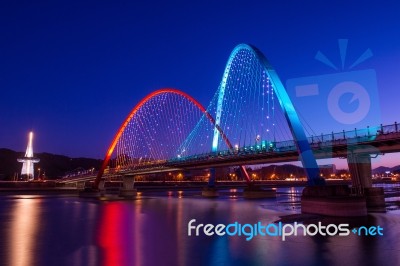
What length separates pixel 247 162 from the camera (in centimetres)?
5197

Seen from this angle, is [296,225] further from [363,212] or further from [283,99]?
[283,99]

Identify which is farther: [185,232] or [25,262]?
[185,232]

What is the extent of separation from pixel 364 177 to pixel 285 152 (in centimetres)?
847

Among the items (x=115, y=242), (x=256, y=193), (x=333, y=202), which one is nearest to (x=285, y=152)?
(x=333, y=202)

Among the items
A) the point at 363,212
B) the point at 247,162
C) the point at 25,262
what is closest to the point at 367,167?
the point at 363,212

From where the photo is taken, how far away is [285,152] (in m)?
41.0

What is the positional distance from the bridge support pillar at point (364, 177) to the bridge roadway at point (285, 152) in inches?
35.2

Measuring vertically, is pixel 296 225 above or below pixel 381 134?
below

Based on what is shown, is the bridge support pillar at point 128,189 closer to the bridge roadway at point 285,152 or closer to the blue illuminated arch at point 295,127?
the bridge roadway at point 285,152

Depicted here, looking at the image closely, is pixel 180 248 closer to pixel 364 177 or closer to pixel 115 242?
pixel 115 242

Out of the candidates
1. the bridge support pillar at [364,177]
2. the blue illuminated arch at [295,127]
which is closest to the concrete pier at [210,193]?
the blue illuminated arch at [295,127]

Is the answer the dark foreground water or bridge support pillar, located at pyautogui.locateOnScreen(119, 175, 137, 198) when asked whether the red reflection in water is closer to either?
the dark foreground water

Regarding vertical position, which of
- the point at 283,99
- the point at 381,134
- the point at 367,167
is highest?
the point at 283,99

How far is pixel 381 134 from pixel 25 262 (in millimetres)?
27005
